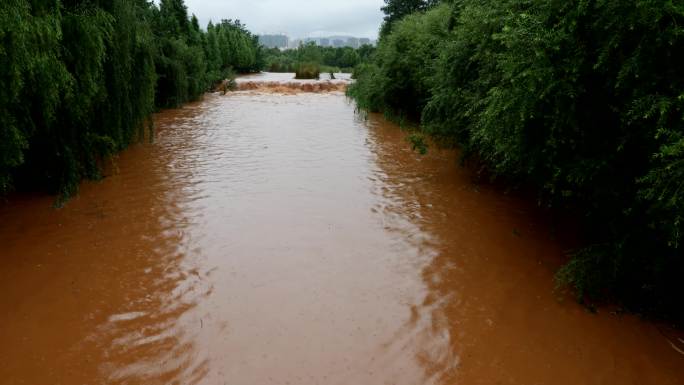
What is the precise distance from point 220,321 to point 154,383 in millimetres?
1107

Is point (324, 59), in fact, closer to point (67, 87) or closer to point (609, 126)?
point (67, 87)

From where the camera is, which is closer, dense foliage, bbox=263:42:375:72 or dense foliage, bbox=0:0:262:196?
dense foliage, bbox=0:0:262:196

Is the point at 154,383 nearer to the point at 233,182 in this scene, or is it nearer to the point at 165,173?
the point at 233,182

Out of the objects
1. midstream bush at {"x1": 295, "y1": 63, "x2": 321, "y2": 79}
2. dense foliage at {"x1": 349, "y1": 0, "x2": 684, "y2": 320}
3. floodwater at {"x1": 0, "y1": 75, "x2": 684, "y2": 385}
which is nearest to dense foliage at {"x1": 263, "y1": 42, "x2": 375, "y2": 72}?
midstream bush at {"x1": 295, "y1": 63, "x2": 321, "y2": 79}

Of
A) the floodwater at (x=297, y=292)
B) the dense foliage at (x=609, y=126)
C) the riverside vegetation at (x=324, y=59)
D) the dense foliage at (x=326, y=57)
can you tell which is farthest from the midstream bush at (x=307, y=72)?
the dense foliage at (x=609, y=126)

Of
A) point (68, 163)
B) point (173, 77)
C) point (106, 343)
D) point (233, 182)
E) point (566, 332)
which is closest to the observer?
point (106, 343)

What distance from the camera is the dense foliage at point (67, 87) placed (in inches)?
232

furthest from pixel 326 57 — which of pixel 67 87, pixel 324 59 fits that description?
pixel 67 87

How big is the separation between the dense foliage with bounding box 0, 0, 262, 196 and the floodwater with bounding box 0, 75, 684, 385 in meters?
0.81

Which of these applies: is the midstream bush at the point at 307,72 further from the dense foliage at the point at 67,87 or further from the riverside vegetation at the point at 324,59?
the dense foliage at the point at 67,87

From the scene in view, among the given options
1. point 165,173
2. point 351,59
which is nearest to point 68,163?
point 165,173

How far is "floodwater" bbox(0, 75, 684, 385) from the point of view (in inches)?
177

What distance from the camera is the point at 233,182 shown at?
10672 millimetres

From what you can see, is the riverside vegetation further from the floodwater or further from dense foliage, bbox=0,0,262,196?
the floodwater
